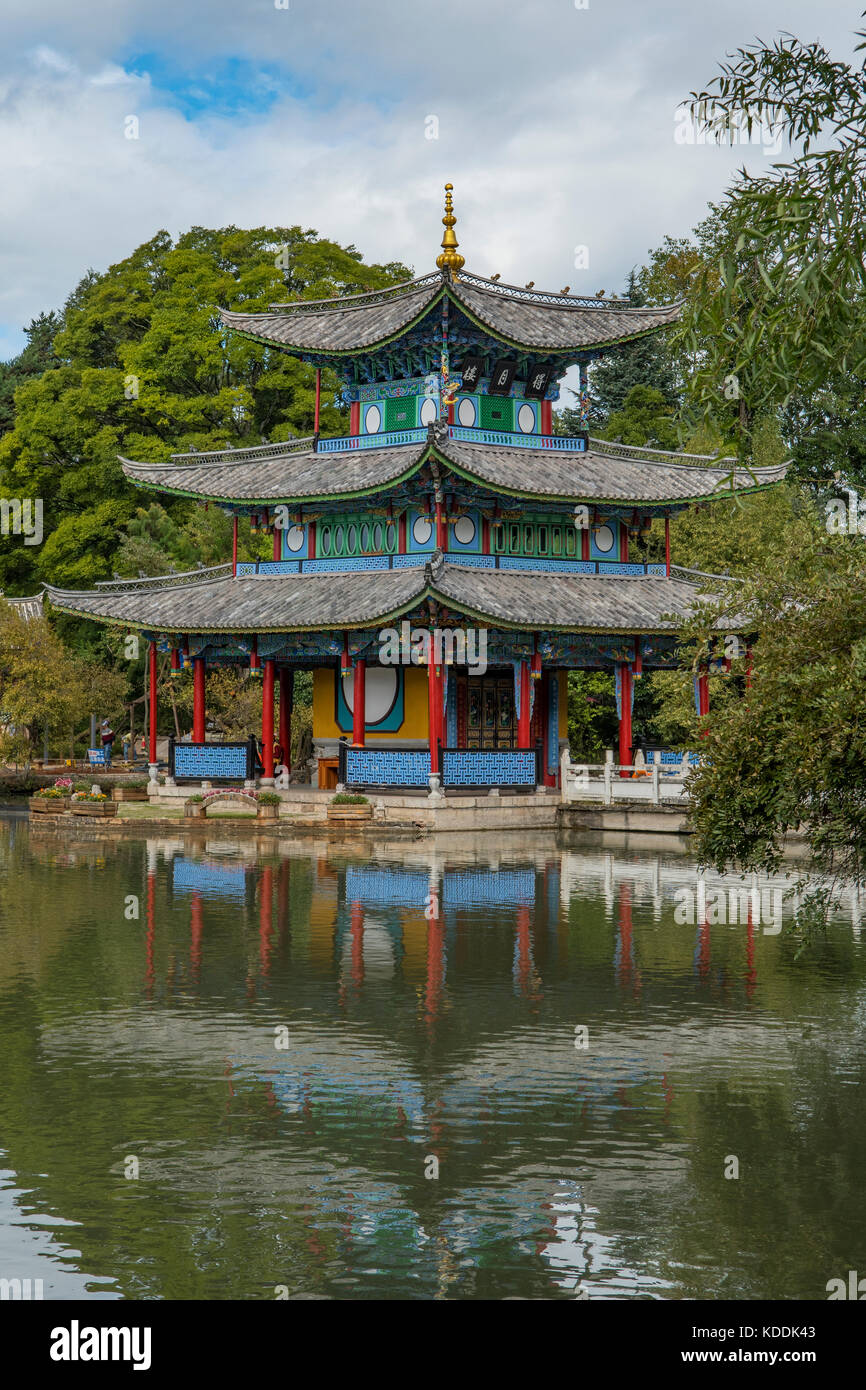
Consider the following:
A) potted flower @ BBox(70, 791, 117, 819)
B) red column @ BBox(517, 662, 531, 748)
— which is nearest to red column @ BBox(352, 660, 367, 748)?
red column @ BBox(517, 662, 531, 748)

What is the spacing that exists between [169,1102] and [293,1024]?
10.2 ft

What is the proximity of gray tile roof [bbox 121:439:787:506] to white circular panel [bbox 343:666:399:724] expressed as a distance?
4.69m

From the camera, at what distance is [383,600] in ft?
128

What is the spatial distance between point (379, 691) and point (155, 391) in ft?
84.0

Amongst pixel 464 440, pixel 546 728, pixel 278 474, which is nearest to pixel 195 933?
pixel 546 728

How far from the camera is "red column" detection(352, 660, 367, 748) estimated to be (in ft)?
129

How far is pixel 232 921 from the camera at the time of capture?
23.1 m

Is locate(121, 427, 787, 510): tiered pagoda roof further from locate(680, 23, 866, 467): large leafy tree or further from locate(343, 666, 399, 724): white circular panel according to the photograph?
locate(680, 23, 866, 467): large leafy tree

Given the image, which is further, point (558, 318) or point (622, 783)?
point (558, 318)

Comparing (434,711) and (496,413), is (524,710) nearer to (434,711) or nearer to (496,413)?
(434,711)

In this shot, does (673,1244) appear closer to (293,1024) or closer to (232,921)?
(293,1024)

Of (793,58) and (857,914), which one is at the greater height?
(793,58)

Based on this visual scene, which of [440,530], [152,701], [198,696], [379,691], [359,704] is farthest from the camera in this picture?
[152,701]
